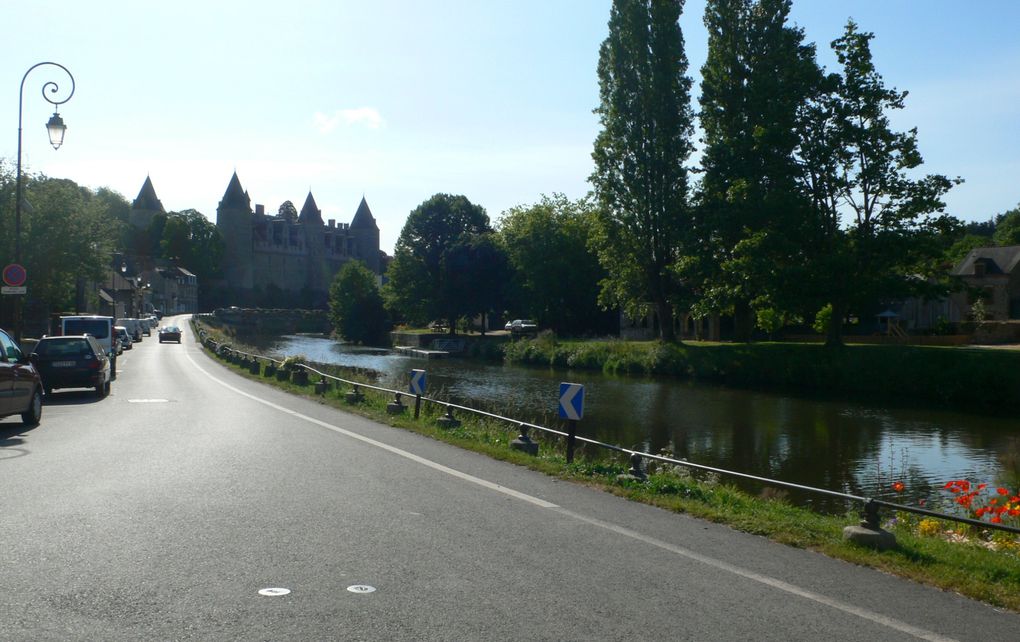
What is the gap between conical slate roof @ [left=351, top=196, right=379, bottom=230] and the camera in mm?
158000

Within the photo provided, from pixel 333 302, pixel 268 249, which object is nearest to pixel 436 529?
pixel 333 302

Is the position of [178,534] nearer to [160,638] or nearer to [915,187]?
[160,638]

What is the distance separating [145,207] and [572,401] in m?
140

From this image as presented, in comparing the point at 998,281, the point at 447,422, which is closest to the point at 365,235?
the point at 998,281

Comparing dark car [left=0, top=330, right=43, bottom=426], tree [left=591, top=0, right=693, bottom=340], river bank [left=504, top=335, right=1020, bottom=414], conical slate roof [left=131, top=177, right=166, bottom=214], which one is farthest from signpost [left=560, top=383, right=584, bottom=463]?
conical slate roof [left=131, top=177, right=166, bottom=214]

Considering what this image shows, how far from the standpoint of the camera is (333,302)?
9100 cm

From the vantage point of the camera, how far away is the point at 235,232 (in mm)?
136500

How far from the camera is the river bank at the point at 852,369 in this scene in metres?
32.8

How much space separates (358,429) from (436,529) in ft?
27.7

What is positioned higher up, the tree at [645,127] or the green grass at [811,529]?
the tree at [645,127]

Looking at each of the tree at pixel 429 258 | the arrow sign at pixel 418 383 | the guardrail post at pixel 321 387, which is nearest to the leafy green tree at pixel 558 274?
the tree at pixel 429 258

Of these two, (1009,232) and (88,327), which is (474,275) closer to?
(88,327)

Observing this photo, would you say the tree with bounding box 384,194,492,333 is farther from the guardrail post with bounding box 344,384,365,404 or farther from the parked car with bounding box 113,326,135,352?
the guardrail post with bounding box 344,384,365,404

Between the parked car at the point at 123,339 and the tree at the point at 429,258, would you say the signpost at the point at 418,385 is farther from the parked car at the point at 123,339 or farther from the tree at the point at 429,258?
the tree at the point at 429,258
